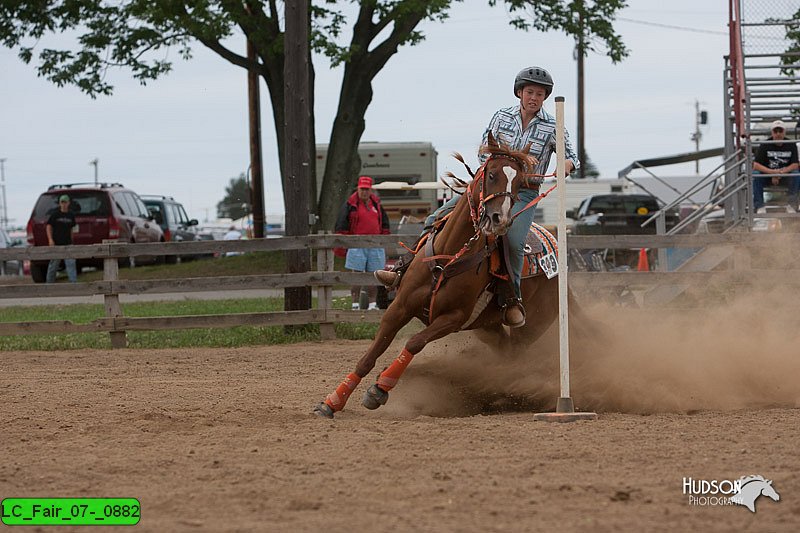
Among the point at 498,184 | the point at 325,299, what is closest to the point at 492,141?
the point at 498,184

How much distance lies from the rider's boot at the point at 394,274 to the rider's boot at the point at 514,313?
0.82 m

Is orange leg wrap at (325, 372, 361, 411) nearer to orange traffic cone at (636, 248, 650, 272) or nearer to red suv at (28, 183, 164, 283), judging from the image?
orange traffic cone at (636, 248, 650, 272)

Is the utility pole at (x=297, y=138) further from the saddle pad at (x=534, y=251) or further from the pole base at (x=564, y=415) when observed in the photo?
the pole base at (x=564, y=415)

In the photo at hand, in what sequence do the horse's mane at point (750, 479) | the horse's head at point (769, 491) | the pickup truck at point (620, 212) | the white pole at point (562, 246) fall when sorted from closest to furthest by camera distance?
the horse's head at point (769, 491) → the horse's mane at point (750, 479) → the white pole at point (562, 246) → the pickup truck at point (620, 212)

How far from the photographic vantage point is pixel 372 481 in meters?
5.36

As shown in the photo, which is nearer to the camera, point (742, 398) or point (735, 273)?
point (742, 398)

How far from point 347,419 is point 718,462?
287 centimetres

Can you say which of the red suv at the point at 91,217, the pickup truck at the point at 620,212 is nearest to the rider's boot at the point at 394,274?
the red suv at the point at 91,217

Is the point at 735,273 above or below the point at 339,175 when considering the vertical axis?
below

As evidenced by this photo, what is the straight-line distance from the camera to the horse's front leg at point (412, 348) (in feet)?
24.9

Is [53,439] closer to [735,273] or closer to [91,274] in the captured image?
[735,273]

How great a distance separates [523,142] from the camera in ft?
27.3

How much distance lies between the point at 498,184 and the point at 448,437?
1826 mm

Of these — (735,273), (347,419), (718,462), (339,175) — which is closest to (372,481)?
(718,462)
